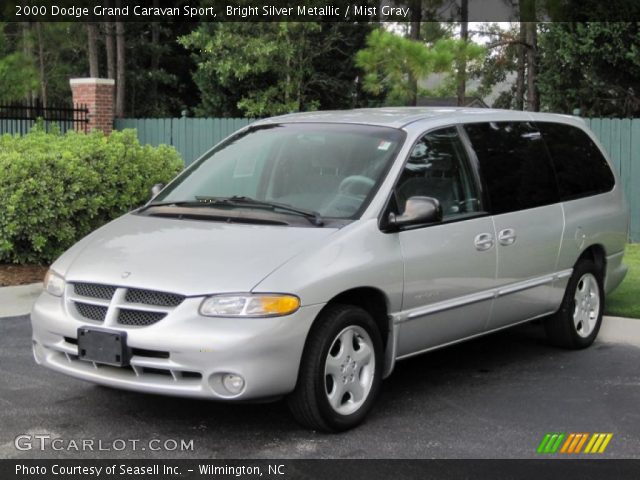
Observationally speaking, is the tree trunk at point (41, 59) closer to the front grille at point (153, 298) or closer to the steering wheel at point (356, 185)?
the steering wheel at point (356, 185)

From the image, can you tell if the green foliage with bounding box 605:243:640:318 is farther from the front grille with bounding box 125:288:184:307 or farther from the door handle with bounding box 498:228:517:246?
the front grille with bounding box 125:288:184:307

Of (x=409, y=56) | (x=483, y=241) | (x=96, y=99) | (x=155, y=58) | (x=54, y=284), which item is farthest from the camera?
(x=155, y=58)

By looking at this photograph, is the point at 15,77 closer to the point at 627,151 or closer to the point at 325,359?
the point at 627,151

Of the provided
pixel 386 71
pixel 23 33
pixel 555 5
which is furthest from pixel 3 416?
pixel 23 33

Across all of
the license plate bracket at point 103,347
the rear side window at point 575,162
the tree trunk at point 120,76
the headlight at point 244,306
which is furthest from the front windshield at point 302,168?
the tree trunk at point 120,76

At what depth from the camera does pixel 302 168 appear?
240 inches

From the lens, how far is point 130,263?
5.18 metres

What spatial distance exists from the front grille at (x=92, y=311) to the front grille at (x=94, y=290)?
55 millimetres

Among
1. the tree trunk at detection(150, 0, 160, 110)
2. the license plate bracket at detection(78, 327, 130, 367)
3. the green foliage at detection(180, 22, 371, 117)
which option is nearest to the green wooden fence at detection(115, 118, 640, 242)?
the green foliage at detection(180, 22, 371, 117)

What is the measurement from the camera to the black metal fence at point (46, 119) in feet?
59.1

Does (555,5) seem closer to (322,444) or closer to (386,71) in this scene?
(386,71)

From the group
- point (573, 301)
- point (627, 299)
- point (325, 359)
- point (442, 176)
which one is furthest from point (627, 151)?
point (325, 359)

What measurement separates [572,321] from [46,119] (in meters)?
14.5
